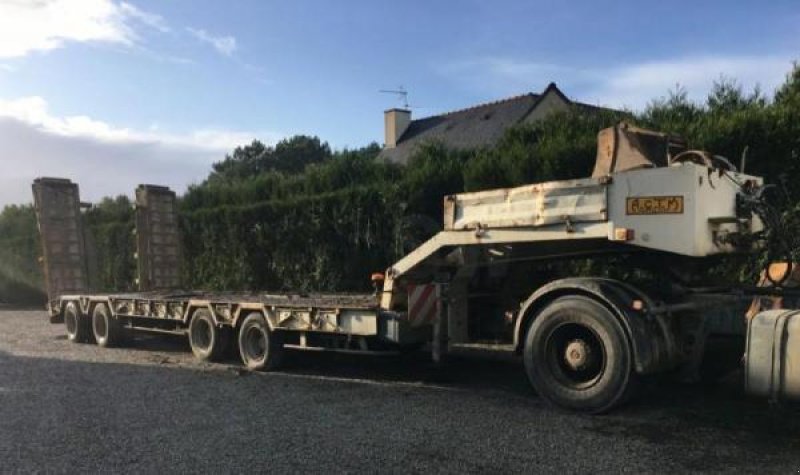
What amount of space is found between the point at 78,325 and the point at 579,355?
10.9 metres

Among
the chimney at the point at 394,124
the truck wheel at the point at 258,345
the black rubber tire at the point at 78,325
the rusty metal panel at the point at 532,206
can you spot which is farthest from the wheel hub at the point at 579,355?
the chimney at the point at 394,124

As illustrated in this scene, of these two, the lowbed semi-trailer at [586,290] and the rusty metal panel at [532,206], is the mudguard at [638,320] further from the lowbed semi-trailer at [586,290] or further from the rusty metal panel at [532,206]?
the rusty metal panel at [532,206]

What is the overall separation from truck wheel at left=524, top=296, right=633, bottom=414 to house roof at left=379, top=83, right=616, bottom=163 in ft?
69.8

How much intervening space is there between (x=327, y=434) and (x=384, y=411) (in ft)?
3.31

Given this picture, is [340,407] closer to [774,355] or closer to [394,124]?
[774,355]

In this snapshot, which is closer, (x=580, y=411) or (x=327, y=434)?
(x=327, y=434)

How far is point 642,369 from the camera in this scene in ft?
21.1

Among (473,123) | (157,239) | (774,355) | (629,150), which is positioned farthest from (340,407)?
(473,123)

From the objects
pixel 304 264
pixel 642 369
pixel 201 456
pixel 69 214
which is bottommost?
pixel 201 456

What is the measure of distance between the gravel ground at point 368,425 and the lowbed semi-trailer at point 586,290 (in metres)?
0.48

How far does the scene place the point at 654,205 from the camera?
6.55 m

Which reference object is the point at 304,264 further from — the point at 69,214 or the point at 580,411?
the point at 580,411

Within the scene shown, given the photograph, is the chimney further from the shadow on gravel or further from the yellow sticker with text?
the yellow sticker with text

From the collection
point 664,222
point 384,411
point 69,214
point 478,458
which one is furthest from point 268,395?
point 69,214
